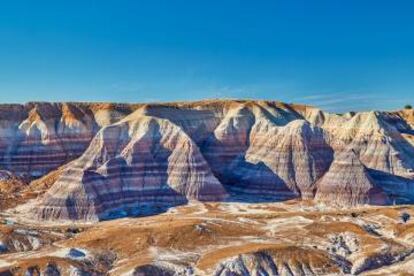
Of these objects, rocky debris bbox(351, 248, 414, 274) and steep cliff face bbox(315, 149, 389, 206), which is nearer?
rocky debris bbox(351, 248, 414, 274)

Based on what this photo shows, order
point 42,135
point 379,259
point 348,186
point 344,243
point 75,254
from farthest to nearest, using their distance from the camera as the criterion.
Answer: point 42,135
point 348,186
point 344,243
point 379,259
point 75,254

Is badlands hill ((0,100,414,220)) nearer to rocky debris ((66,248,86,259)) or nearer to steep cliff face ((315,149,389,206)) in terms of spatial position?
steep cliff face ((315,149,389,206))

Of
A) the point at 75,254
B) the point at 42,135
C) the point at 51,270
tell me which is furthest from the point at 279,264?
the point at 42,135

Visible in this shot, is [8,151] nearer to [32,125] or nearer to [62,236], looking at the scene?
[32,125]

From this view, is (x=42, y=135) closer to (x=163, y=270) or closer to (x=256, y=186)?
(x=256, y=186)

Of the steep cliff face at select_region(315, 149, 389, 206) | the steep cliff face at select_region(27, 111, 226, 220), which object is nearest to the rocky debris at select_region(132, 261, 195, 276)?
the steep cliff face at select_region(27, 111, 226, 220)

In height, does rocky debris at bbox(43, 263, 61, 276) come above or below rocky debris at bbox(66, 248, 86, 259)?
below
